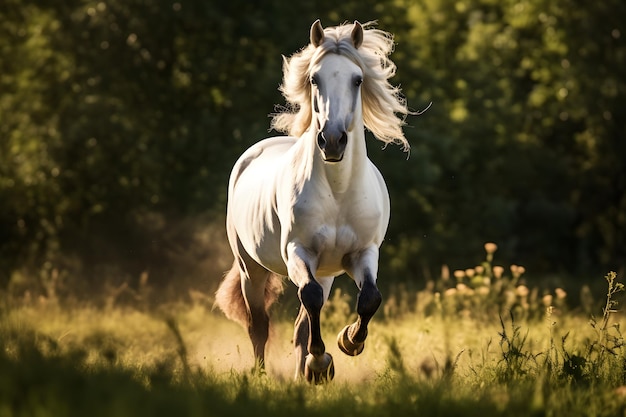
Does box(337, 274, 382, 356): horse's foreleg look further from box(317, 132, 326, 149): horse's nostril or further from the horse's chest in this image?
box(317, 132, 326, 149): horse's nostril

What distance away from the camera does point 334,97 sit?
6707 mm

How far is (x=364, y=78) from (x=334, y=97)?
2.05 feet

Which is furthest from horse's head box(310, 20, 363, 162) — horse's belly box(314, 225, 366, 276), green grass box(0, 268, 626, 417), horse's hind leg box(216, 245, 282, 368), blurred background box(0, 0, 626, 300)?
blurred background box(0, 0, 626, 300)

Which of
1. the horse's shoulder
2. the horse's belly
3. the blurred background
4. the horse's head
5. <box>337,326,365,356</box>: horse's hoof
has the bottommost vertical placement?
<box>337,326,365,356</box>: horse's hoof

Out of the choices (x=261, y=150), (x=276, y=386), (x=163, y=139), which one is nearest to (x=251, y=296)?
(x=261, y=150)

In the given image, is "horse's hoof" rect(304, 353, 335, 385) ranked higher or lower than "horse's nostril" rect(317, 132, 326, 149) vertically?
lower

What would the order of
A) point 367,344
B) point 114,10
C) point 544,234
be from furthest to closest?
point 544,234, point 114,10, point 367,344

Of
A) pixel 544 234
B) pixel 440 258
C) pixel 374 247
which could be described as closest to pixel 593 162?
Result: pixel 544 234

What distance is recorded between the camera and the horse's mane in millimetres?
7105

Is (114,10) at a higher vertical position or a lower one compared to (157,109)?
higher

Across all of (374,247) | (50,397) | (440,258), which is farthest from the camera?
(440,258)

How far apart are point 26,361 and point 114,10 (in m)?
17.1

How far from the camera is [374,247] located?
24.1 feet

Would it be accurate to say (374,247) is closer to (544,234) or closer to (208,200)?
(208,200)
